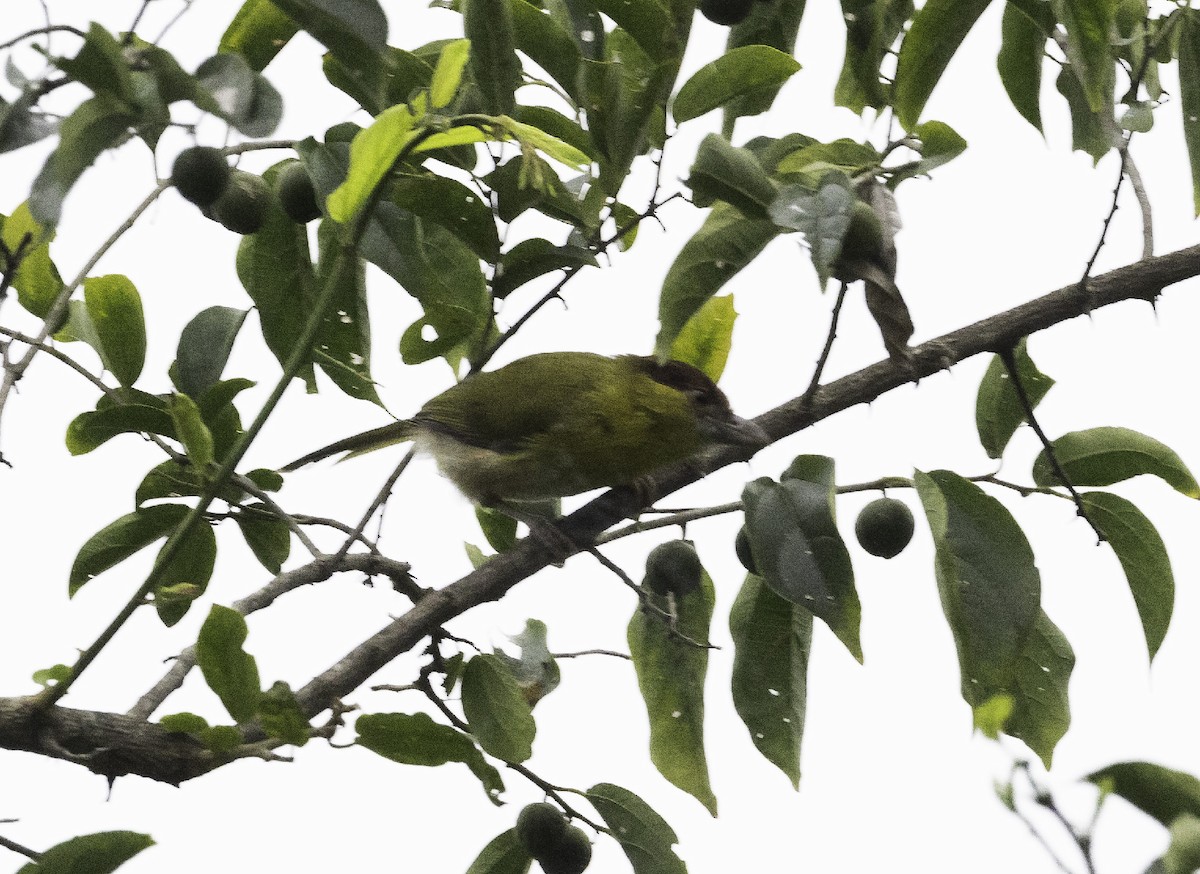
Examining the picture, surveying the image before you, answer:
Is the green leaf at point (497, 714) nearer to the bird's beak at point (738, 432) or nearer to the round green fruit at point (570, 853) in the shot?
the round green fruit at point (570, 853)

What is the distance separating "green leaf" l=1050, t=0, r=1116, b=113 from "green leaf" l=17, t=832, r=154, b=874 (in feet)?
5.32

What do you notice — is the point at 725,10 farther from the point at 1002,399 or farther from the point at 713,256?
the point at 1002,399

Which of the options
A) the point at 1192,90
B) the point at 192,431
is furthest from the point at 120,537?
the point at 1192,90

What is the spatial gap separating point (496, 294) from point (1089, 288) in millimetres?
968

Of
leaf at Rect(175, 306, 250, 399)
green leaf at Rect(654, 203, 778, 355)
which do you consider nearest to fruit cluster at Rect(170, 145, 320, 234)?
leaf at Rect(175, 306, 250, 399)

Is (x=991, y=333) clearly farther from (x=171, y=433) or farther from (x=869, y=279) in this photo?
(x=171, y=433)

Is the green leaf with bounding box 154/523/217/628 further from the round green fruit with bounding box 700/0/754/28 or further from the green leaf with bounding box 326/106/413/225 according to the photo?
the round green fruit with bounding box 700/0/754/28

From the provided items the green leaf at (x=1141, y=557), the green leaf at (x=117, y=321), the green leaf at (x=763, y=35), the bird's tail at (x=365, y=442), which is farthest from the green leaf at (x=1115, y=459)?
the bird's tail at (x=365, y=442)

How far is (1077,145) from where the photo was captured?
2467 millimetres

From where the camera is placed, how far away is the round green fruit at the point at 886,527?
7.06 feet

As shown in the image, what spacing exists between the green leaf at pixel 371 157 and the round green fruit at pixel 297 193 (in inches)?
25.3

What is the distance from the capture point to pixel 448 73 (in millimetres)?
1504

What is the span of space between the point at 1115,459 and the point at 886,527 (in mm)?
382

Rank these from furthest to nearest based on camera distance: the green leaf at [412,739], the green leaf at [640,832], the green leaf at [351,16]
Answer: the green leaf at [640,832] → the green leaf at [412,739] → the green leaf at [351,16]
